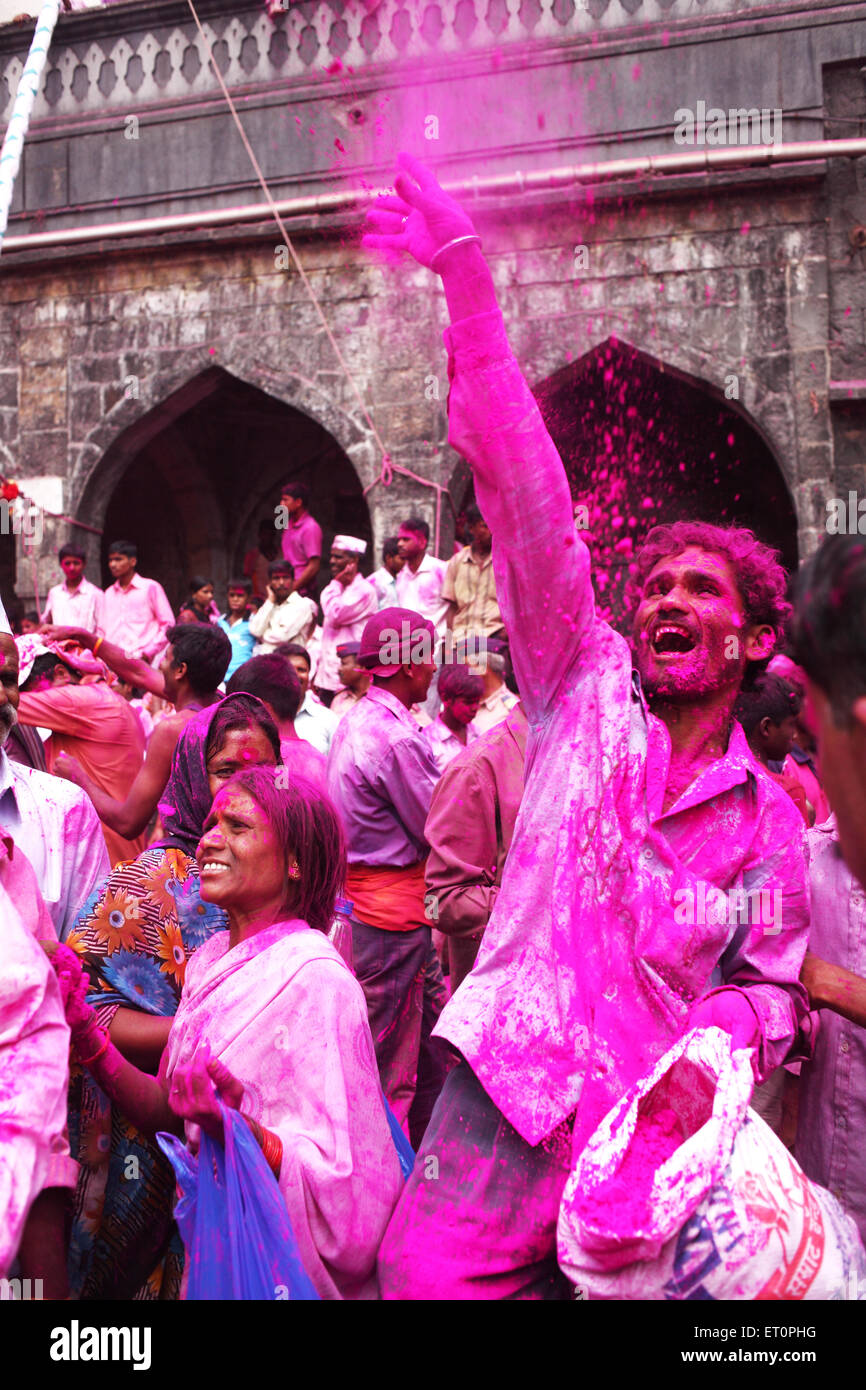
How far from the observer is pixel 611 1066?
7.31 feet

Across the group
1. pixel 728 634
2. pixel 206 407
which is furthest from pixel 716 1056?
pixel 206 407

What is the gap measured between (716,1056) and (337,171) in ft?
36.6

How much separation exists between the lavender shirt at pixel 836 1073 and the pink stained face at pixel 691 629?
449 millimetres

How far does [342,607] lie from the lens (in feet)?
33.6

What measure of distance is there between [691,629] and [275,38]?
11057 mm

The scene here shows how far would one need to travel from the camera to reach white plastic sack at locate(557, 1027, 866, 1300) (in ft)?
6.37

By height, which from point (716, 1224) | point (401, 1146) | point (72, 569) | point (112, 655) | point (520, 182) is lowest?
point (401, 1146)

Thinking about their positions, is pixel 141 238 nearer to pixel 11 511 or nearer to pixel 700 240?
pixel 11 511

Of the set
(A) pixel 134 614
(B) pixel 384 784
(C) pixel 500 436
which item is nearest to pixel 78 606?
(A) pixel 134 614

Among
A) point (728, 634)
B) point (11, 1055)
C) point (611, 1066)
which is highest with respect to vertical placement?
point (728, 634)

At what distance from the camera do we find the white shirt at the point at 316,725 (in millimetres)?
7238

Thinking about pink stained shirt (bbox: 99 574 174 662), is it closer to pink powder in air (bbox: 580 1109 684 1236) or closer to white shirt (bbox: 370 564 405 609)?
white shirt (bbox: 370 564 405 609)

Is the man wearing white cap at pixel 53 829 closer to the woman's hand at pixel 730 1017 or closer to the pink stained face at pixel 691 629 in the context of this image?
the pink stained face at pixel 691 629

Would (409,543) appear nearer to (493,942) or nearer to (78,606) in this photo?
(78,606)
